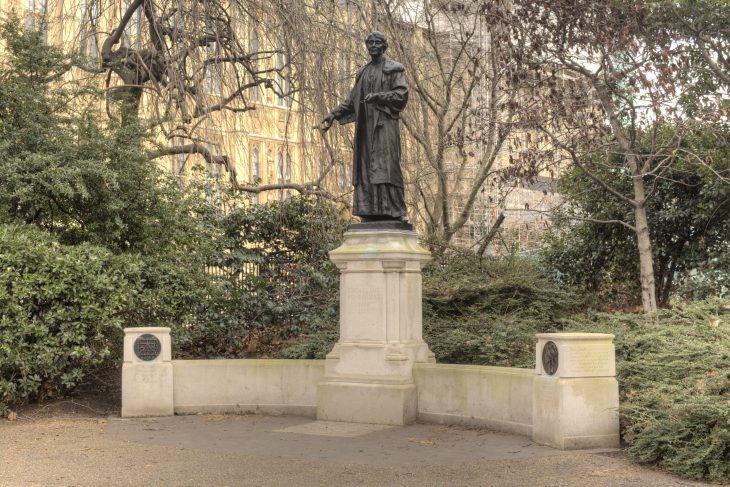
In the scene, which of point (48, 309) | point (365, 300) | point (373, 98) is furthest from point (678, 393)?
point (48, 309)

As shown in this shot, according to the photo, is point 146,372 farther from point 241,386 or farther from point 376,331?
point 376,331

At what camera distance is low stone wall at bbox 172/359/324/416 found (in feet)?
43.5

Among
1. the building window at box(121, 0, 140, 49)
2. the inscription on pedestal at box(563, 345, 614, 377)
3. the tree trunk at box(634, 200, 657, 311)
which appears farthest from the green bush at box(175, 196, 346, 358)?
the inscription on pedestal at box(563, 345, 614, 377)

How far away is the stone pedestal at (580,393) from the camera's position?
10188 mm

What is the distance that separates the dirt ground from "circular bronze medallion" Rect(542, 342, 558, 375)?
76 centimetres

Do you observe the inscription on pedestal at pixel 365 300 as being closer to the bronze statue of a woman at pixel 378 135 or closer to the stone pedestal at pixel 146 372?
the bronze statue of a woman at pixel 378 135

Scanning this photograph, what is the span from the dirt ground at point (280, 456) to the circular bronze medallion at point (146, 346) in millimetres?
782

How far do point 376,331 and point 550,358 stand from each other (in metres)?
2.67

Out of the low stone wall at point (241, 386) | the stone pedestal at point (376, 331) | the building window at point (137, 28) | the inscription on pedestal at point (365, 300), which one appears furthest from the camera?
the building window at point (137, 28)

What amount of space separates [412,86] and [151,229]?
18.3 feet

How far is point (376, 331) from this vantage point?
1251cm

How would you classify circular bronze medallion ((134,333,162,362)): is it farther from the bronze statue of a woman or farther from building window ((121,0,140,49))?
building window ((121,0,140,49))

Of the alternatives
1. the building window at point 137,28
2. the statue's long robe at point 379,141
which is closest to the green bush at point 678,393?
the statue's long robe at point 379,141

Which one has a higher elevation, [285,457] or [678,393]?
[678,393]
